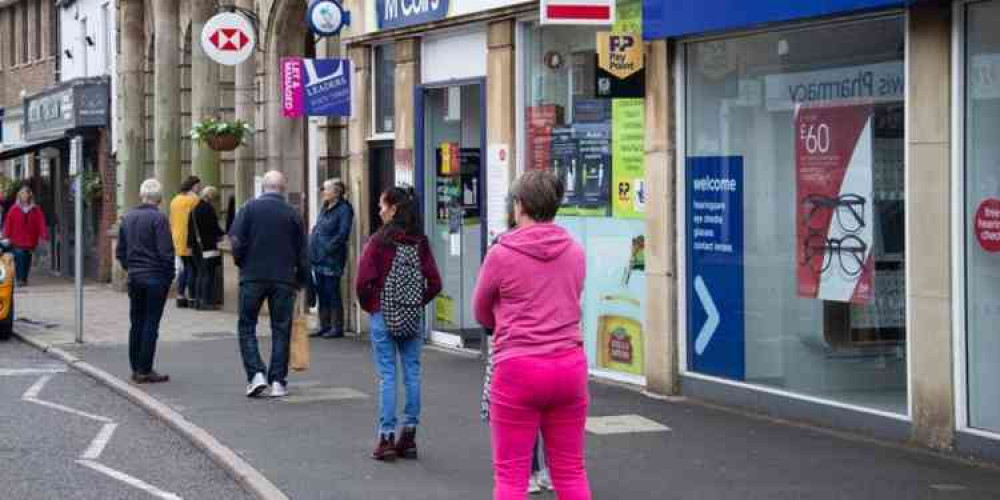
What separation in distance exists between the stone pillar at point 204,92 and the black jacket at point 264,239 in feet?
43.6

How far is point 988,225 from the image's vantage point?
1019cm

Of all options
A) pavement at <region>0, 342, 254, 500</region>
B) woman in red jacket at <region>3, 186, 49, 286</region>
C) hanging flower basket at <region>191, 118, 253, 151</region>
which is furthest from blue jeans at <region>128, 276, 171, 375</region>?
woman in red jacket at <region>3, 186, 49, 286</region>

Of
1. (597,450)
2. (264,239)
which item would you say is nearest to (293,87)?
(264,239)

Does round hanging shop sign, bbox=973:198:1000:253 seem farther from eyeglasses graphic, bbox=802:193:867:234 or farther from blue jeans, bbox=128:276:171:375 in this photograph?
blue jeans, bbox=128:276:171:375

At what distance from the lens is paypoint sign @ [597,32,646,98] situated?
44.1ft

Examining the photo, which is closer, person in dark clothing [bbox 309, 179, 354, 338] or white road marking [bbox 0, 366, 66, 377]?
white road marking [bbox 0, 366, 66, 377]

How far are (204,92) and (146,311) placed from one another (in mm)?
12119

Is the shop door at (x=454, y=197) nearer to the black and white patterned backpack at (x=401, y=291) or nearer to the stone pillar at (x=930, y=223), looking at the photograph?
the black and white patterned backpack at (x=401, y=291)

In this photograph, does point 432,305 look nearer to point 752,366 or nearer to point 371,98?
point 371,98

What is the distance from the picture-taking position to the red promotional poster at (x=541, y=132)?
15.4 metres

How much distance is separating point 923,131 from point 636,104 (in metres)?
3.77

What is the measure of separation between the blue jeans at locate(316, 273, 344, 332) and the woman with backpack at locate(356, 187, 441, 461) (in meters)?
9.14

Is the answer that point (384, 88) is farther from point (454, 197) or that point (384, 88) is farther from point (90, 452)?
point (90, 452)

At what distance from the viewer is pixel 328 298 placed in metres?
19.5
